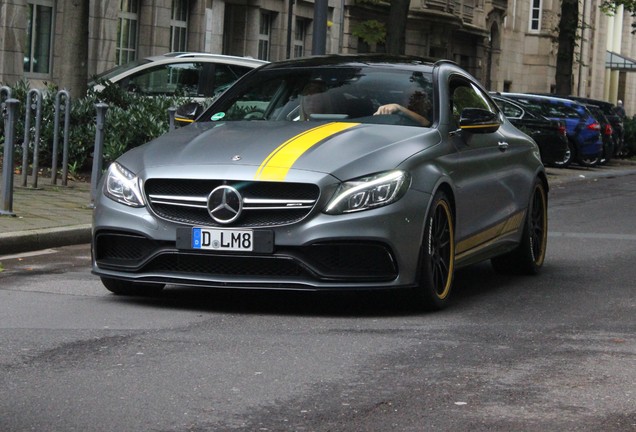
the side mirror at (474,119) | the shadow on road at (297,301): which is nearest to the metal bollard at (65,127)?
the shadow on road at (297,301)

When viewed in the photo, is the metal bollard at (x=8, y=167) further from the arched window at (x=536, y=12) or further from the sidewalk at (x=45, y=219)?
the arched window at (x=536, y=12)

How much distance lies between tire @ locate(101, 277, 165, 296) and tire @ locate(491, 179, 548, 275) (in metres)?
2.86

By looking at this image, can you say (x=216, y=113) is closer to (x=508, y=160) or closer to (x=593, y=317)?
(x=508, y=160)

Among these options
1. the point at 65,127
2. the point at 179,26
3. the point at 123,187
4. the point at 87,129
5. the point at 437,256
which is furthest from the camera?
the point at 179,26

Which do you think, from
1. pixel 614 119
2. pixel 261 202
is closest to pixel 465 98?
pixel 261 202

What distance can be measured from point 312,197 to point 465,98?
94.7 inches

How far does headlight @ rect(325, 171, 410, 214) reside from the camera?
8.22 meters

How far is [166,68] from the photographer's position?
2216 centimetres

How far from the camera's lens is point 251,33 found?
38.8 m

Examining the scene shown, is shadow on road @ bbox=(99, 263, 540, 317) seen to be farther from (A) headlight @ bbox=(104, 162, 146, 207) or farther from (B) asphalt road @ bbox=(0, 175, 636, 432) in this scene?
(A) headlight @ bbox=(104, 162, 146, 207)

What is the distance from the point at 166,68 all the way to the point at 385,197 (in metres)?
14.2

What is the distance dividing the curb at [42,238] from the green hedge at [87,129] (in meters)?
5.44

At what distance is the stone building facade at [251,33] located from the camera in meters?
28.0

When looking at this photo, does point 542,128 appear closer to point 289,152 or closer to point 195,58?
point 195,58
